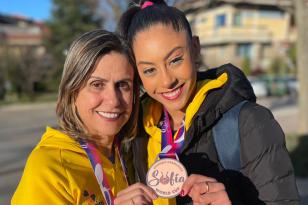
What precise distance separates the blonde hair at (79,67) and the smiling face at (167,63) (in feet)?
0.35

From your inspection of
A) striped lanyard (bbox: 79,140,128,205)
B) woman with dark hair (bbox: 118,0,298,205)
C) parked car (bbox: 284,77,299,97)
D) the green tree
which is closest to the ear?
woman with dark hair (bbox: 118,0,298,205)

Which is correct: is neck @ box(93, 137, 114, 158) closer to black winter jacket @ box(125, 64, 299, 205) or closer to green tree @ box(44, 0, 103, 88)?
black winter jacket @ box(125, 64, 299, 205)

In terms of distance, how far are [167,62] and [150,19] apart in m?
0.26

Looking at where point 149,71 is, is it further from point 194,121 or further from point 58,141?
point 58,141

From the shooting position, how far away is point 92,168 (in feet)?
5.76

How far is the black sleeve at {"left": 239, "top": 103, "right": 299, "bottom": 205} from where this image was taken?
158 cm

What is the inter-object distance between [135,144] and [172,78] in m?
0.48

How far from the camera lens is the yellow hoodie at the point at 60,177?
154cm

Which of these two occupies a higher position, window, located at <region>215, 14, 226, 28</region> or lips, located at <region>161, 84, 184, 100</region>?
window, located at <region>215, 14, 226, 28</region>

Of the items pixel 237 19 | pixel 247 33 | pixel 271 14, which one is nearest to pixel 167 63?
pixel 237 19

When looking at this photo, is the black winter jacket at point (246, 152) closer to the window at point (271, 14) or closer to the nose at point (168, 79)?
the nose at point (168, 79)

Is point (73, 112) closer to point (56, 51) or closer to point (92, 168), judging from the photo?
point (92, 168)

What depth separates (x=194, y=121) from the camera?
1.81 metres

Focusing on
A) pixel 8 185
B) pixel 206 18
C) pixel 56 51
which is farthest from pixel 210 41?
pixel 8 185
